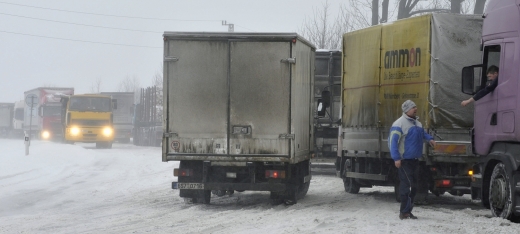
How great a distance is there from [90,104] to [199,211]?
1253 inches

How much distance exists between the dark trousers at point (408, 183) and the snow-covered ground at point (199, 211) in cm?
32

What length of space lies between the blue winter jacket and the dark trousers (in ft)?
0.40

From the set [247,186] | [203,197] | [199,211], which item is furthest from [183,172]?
[247,186]

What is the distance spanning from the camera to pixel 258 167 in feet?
51.4

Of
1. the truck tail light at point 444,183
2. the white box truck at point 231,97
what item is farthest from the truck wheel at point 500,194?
the white box truck at point 231,97

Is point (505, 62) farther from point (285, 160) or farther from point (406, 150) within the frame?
point (285, 160)

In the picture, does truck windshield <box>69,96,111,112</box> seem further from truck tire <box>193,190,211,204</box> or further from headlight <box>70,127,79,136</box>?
truck tire <box>193,190,211,204</box>

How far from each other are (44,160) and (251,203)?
17.4m

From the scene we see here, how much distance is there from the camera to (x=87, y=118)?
46.2 meters

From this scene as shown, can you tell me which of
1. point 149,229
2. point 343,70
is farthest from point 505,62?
point 343,70

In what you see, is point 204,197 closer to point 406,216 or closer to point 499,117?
point 406,216

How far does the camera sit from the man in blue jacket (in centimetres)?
1277

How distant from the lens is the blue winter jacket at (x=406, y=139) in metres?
12.9

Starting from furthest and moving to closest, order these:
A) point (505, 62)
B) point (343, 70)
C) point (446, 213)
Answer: point (343, 70) → point (446, 213) → point (505, 62)
